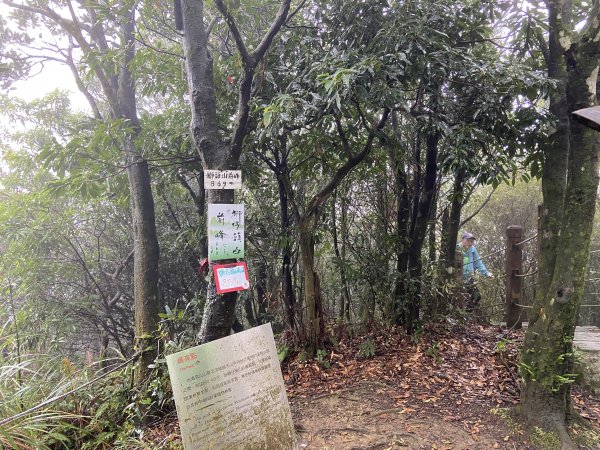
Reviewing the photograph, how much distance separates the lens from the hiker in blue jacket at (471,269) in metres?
5.46

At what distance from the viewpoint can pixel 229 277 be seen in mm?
2863

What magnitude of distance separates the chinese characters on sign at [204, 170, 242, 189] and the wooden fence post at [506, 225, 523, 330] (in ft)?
12.1

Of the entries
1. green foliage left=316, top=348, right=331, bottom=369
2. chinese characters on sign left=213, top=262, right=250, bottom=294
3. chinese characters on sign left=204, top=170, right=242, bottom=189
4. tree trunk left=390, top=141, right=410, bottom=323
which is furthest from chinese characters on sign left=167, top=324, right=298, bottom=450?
tree trunk left=390, top=141, right=410, bottom=323

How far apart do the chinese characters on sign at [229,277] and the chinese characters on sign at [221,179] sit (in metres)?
0.59

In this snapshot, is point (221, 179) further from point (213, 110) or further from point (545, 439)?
Result: point (545, 439)

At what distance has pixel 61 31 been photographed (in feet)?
18.5

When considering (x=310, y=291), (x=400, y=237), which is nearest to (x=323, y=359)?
(x=310, y=291)

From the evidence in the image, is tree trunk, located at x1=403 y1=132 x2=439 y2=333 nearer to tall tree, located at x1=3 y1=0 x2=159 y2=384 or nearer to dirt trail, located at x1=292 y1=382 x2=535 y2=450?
dirt trail, located at x1=292 y1=382 x2=535 y2=450

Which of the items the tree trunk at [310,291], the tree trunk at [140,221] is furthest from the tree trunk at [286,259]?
the tree trunk at [140,221]

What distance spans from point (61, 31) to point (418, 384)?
6.68 meters

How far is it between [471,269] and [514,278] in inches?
35.7

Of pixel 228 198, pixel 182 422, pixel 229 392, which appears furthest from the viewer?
pixel 228 198

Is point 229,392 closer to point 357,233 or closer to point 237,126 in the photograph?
point 237,126

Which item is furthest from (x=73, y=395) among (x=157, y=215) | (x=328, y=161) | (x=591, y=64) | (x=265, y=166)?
(x=591, y=64)
